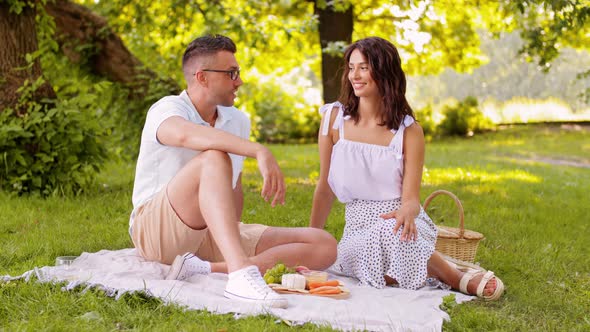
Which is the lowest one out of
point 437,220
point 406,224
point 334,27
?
point 437,220

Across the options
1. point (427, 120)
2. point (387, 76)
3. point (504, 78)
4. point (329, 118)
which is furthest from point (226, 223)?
point (504, 78)

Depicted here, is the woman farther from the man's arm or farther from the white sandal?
the man's arm

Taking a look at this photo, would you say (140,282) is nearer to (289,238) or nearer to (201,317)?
(201,317)

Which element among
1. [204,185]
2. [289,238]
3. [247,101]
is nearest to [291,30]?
[289,238]

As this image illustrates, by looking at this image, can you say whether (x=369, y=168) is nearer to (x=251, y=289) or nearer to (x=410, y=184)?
(x=410, y=184)

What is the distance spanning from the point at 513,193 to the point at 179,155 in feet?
16.9

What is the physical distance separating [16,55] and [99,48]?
7.78ft

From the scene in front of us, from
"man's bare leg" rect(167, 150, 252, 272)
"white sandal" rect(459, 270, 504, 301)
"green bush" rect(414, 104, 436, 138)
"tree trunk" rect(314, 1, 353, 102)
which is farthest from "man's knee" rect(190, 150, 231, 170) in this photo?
"green bush" rect(414, 104, 436, 138)

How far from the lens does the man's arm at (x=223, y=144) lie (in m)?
3.61

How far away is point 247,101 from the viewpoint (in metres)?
16.0

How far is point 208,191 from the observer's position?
3695 millimetres

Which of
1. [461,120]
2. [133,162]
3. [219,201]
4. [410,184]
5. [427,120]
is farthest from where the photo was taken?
[461,120]

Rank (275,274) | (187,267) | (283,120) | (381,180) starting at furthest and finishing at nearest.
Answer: (283,120) → (381,180) → (187,267) → (275,274)

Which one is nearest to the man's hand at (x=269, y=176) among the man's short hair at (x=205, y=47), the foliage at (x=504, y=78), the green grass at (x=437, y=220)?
the green grass at (x=437, y=220)
